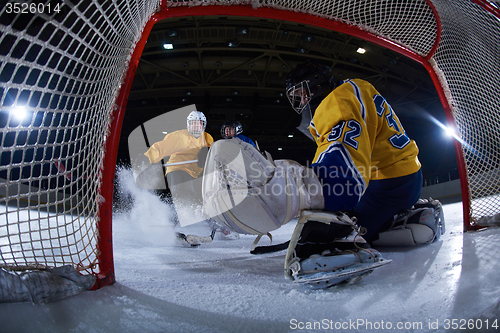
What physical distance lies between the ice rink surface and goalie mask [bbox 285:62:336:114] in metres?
0.84

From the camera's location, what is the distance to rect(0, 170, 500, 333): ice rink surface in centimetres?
56

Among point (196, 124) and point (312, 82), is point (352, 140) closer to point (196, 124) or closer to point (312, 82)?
point (312, 82)

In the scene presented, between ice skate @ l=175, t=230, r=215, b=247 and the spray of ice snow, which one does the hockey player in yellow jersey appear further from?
ice skate @ l=175, t=230, r=215, b=247

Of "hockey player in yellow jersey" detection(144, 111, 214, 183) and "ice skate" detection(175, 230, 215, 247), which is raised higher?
"hockey player in yellow jersey" detection(144, 111, 214, 183)

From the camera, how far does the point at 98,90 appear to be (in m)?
1.10

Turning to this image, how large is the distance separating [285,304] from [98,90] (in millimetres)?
1111

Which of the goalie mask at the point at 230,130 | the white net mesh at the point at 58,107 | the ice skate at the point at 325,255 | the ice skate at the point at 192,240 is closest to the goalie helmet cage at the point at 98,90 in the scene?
the white net mesh at the point at 58,107

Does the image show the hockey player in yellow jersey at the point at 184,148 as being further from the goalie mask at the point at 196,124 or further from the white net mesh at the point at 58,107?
the white net mesh at the point at 58,107

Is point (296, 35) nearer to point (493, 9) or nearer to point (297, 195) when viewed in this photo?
point (493, 9)

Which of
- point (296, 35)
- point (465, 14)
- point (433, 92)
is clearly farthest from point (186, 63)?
point (433, 92)

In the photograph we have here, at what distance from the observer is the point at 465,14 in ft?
4.72

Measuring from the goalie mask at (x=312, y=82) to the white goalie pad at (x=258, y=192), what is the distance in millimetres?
554

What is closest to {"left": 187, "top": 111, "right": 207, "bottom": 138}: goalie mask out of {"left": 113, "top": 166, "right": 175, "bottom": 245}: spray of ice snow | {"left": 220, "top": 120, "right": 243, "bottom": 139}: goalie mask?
{"left": 220, "top": 120, "right": 243, "bottom": 139}: goalie mask

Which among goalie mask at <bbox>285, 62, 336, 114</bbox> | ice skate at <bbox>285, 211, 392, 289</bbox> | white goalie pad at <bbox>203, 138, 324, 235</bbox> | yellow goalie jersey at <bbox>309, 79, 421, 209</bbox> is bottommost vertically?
ice skate at <bbox>285, 211, 392, 289</bbox>
